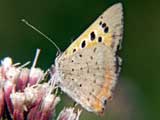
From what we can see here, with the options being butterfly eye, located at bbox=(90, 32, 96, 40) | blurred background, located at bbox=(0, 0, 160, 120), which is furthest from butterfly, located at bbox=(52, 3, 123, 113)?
blurred background, located at bbox=(0, 0, 160, 120)

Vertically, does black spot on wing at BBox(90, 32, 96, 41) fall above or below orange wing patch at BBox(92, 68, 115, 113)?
above

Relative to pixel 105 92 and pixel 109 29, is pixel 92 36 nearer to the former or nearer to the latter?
pixel 109 29

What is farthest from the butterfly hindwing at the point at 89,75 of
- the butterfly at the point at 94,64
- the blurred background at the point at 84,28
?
the blurred background at the point at 84,28

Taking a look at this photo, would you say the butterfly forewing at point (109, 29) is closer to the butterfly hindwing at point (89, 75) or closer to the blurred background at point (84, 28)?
the butterfly hindwing at point (89, 75)

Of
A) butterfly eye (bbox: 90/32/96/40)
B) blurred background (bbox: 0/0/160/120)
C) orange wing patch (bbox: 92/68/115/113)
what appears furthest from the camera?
blurred background (bbox: 0/0/160/120)

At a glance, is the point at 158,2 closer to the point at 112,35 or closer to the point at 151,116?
the point at 151,116

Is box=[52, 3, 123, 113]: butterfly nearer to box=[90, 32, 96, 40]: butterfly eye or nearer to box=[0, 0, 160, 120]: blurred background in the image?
box=[90, 32, 96, 40]: butterfly eye

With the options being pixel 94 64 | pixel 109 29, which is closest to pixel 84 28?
pixel 94 64

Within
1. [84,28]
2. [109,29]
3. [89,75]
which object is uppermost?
[84,28]
